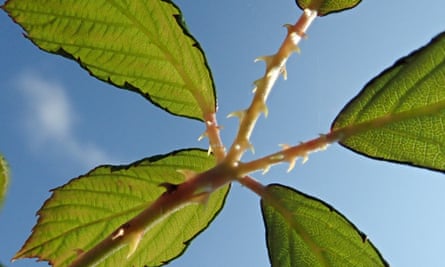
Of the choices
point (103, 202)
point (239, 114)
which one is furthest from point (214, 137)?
point (103, 202)

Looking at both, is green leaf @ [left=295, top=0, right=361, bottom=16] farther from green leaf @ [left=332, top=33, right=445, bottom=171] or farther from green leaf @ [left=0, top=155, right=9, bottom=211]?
green leaf @ [left=0, top=155, right=9, bottom=211]

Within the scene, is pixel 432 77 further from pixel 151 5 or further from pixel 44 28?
pixel 44 28

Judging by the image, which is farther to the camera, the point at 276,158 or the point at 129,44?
the point at 129,44

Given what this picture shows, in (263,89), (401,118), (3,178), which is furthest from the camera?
(401,118)

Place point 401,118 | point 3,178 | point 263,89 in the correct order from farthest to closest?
1. point 401,118
2. point 263,89
3. point 3,178

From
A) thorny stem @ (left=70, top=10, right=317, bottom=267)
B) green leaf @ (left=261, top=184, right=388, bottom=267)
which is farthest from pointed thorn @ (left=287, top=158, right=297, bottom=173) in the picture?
green leaf @ (left=261, top=184, right=388, bottom=267)

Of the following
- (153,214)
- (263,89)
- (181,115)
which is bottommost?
(153,214)

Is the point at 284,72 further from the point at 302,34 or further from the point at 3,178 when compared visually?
the point at 3,178

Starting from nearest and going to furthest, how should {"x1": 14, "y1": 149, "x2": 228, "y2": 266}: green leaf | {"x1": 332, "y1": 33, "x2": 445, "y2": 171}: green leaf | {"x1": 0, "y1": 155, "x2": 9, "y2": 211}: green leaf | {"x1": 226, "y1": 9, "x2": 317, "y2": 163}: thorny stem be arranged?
{"x1": 0, "y1": 155, "x2": 9, "y2": 211}: green leaf → {"x1": 226, "y1": 9, "x2": 317, "y2": 163}: thorny stem → {"x1": 332, "y1": 33, "x2": 445, "y2": 171}: green leaf → {"x1": 14, "y1": 149, "x2": 228, "y2": 266}: green leaf

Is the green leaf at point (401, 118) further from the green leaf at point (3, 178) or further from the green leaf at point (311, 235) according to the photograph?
the green leaf at point (3, 178)
